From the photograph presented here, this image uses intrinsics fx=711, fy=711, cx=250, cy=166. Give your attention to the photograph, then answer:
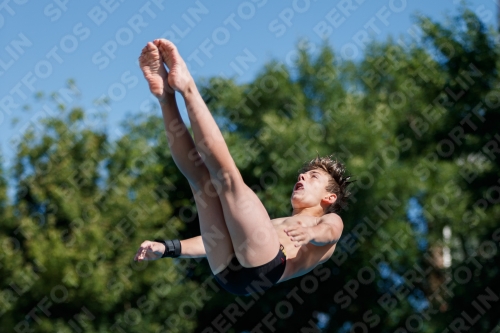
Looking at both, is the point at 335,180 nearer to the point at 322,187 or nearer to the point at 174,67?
the point at 322,187

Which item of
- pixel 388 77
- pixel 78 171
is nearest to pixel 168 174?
pixel 78 171

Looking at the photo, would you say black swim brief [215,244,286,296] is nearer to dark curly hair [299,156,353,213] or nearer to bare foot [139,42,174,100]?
dark curly hair [299,156,353,213]

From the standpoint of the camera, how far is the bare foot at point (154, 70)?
10.3 feet

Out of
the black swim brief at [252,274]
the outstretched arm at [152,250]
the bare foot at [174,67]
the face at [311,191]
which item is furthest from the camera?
the face at [311,191]

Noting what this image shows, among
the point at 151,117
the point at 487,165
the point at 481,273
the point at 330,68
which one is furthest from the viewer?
the point at 151,117

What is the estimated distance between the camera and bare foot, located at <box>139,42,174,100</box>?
314 centimetres

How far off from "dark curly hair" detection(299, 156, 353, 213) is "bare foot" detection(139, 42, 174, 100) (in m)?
1.23

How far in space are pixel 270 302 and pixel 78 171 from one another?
4.79m

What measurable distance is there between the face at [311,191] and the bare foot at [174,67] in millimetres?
1102

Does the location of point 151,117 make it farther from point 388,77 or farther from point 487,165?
point 487,165

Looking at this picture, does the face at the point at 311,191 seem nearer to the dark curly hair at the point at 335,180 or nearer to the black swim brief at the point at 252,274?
the dark curly hair at the point at 335,180

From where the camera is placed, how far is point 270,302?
14.3 meters

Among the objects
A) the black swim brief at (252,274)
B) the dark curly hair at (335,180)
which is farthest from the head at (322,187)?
the black swim brief at (252,274)

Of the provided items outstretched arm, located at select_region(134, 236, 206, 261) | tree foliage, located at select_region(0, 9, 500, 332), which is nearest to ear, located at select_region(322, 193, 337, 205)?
outstretched arm, located at select_region(134, 236, 206, 261)
